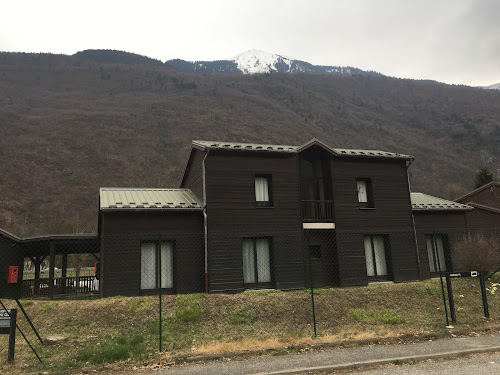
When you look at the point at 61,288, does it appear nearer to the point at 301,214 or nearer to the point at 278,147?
the point at 301,214

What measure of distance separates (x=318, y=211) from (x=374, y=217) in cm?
288

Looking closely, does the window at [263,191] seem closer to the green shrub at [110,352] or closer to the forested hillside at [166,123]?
the green shrub at [110,352]

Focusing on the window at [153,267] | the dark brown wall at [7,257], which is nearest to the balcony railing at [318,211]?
the window at [153,267]

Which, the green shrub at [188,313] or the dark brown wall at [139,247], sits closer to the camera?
the green shrub at [188,313]

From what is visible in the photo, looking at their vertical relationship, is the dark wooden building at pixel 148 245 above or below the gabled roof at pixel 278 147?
below

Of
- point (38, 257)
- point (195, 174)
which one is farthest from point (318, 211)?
point (38, 257)

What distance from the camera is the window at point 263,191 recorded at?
710 inches

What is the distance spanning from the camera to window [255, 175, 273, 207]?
1803 centimetres

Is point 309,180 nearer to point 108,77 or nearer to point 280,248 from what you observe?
point 280,248

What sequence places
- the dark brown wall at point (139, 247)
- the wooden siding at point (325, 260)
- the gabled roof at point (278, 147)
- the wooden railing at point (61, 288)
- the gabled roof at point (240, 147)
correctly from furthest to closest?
the wooden railing at point (61, 288), the wooden siding at point (325, 260), the gabled roof at point (278, 147), the gabled roof at point (240, 147), the dark brown wall at point (139, 247)

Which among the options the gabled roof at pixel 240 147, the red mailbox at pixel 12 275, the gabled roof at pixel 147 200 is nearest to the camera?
the gabled roof at pixel 147 200

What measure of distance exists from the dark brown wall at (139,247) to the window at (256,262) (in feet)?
6.51

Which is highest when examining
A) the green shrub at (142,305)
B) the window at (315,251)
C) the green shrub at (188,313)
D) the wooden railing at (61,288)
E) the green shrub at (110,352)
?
the window at (315,251)

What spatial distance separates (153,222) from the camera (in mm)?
16391
